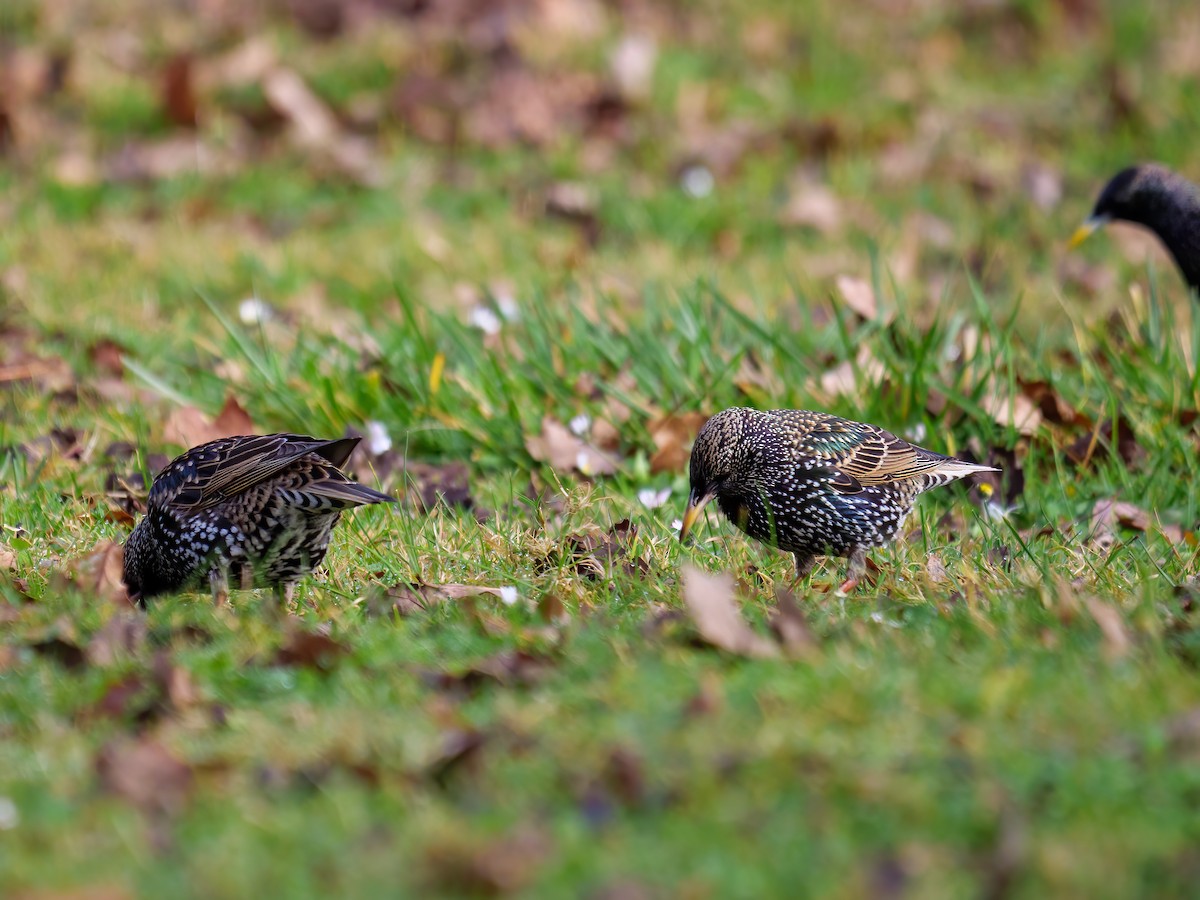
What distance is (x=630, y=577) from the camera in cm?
466

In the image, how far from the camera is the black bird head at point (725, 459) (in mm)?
5027

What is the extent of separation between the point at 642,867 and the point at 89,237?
6405 millimetres

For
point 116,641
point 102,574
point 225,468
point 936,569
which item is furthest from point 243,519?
point 936,569

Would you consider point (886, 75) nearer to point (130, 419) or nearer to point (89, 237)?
point (89, 237)

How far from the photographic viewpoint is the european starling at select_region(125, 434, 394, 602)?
15.3 feet

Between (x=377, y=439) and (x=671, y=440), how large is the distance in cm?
111

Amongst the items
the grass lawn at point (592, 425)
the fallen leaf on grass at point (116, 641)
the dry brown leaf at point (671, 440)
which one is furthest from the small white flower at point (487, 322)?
the fallen leaf on grass at point (116, 641)

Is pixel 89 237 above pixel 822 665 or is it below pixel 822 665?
below

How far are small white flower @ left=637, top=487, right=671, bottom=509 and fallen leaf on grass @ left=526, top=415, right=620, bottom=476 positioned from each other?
7.5 inches

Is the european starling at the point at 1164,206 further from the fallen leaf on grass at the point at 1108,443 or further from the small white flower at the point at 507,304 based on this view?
the small white flower at the point at 507,304

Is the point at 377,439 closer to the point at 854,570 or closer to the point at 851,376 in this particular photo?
the point at 851,376

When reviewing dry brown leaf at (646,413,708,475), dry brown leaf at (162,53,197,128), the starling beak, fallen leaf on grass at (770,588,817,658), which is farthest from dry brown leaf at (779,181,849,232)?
fallen leaf on grass at (770,588,817,658)

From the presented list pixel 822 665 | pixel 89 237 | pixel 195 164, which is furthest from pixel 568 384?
pixel 195 164

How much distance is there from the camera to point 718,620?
153 inches
